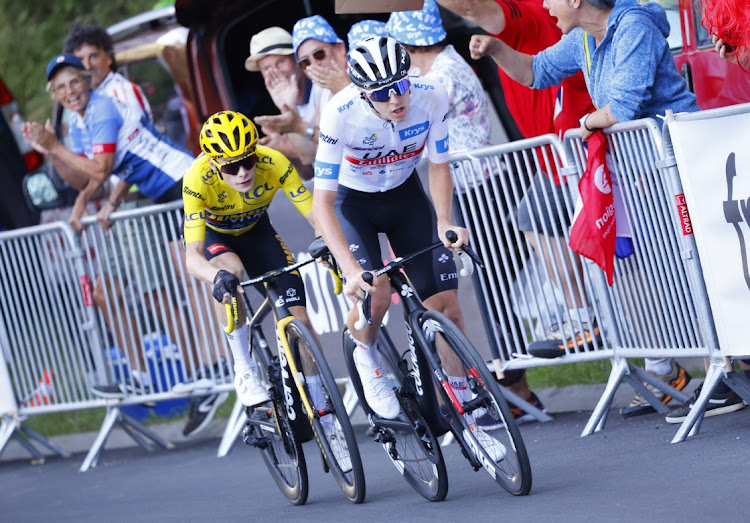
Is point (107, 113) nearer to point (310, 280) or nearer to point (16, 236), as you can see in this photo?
point (16, 236)

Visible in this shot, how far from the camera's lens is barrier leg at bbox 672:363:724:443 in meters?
6.38

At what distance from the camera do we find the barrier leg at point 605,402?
7258mm

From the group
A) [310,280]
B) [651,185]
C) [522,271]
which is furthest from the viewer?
[310,280]

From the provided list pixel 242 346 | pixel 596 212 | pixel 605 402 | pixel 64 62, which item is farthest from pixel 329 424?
pixel 64 62

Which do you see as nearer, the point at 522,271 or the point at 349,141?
the point at 349,141

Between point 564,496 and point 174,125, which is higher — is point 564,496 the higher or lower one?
the lower one

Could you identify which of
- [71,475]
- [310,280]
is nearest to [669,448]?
[310,280]

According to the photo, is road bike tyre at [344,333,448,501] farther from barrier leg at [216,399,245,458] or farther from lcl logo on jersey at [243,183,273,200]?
barrier leg at [216,399,245,458]

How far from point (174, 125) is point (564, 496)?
8412 mm

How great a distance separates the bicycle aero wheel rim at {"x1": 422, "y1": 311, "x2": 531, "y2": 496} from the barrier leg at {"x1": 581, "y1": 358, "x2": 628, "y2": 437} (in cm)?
175

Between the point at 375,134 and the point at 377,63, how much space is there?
528 mm

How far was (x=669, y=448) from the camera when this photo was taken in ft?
20.5

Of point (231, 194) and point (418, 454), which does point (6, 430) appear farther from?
point (418, 454)

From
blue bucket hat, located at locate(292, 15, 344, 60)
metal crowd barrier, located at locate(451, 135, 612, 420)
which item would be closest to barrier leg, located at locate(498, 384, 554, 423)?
metal crowd barrier, located at locate(451, 135, 612, 420)
